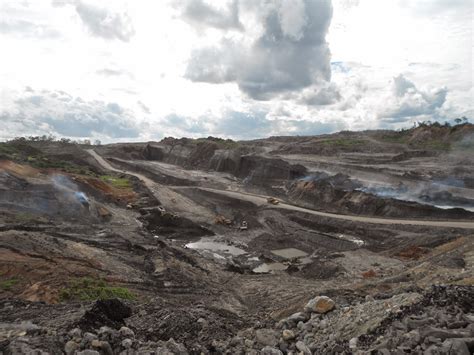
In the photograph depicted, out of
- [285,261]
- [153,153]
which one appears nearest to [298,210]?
[285,261]

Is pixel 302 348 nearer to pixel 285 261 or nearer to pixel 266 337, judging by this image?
pixel 266 337

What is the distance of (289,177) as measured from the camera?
54.3 meters

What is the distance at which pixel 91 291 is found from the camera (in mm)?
14477

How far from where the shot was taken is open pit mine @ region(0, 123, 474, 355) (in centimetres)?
802

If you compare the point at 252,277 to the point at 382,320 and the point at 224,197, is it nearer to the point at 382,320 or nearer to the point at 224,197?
the point at 382,320

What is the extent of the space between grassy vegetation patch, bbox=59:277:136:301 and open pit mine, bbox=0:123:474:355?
0.07 metres

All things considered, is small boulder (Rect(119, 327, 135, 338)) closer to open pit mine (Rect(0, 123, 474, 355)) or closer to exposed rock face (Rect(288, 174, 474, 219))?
open pit mine (Rect(0, 123, 474, 355))

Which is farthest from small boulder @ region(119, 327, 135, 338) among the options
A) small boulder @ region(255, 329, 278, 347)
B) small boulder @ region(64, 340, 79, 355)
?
small boulder @ region(255, 329, 278, 347)

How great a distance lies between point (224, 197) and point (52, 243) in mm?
26082

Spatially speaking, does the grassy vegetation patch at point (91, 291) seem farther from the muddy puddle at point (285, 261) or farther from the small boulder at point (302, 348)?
the muddy puddle at point (285, 261)

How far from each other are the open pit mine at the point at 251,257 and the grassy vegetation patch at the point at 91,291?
0.07m

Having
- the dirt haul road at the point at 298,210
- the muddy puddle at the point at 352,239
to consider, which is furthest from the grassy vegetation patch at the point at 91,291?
the dirt haul road at the point at 298,210

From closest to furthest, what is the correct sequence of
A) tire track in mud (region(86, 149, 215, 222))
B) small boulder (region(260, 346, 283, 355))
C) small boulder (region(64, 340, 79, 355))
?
small boulder (region(64, 340, 79, 355)) < small boulder (region(260, 346, 283, 355)) < tire track in mud (region(86, 149, 215, 222))

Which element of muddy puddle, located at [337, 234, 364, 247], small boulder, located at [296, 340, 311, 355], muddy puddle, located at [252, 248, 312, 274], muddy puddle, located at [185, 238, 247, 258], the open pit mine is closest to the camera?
small boulder, located at [296, 340, 311, 355]
